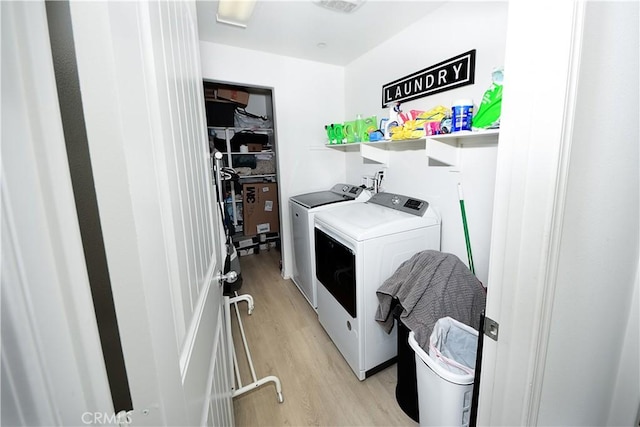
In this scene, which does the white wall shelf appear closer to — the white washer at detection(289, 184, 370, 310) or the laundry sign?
the laundry sign

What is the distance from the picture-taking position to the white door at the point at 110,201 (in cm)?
29

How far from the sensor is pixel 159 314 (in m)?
0.43

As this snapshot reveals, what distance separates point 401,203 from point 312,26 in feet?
5.10

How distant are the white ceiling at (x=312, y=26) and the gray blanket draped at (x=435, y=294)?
1.53 m

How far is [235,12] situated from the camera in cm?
190

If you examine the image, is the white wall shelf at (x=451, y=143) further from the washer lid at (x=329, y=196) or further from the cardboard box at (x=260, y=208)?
the cardboard box at (x=260, y=208)

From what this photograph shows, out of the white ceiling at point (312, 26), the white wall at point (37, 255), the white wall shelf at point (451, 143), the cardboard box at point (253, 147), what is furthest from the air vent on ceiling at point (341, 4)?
the cardboard box at point (253, 147)

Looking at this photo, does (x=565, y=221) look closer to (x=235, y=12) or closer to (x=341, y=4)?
(x=341, y=4)

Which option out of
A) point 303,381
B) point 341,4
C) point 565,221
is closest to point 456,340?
point 565,221

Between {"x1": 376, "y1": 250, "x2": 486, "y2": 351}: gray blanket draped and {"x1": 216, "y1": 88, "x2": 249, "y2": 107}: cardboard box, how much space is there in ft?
9.98

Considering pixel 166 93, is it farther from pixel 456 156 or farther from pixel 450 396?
pixel 456 156

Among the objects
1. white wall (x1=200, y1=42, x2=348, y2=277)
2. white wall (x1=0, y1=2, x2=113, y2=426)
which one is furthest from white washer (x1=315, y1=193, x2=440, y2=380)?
white wall (x1=0, y1=2, x2=113, y2=426)

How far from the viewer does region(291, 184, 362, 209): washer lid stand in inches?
97.2

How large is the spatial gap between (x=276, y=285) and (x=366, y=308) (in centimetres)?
159
